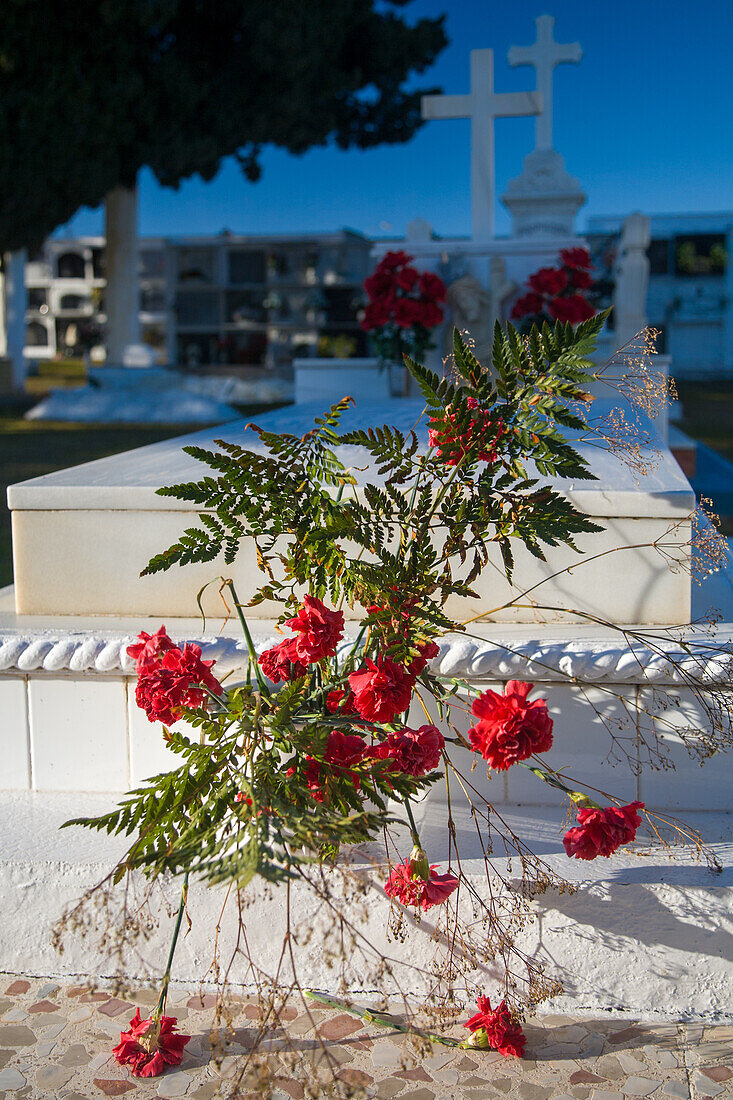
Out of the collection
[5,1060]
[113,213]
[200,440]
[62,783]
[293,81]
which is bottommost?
[5,1060]

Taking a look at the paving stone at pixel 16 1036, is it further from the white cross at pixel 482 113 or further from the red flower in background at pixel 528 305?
the white cross at pixel 482 113

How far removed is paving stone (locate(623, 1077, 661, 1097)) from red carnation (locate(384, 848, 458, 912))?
29cm

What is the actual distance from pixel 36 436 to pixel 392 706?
789 cm

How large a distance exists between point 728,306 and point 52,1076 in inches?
800

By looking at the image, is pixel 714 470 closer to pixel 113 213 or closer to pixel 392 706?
pixel 392 706

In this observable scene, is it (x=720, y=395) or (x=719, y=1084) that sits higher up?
(x=720, y=395)

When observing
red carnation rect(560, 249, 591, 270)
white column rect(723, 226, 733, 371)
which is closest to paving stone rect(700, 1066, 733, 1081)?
red carnation rect(560, 249, 591, 270)

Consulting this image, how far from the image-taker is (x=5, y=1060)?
1.25 m

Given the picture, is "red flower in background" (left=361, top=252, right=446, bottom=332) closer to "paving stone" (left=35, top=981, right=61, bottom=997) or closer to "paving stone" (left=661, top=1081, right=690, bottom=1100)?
"paving stone" (left=35, top=981, right=61, bottom=997)

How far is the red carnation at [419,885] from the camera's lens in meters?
1.21

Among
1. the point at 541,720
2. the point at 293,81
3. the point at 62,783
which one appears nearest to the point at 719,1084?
the point at 541,720

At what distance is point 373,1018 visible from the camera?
1316 mm

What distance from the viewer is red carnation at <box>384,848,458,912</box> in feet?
3.96

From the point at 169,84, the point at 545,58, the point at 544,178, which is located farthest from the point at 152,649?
the point at 169,84
